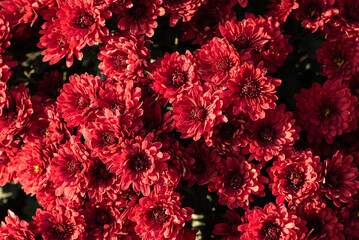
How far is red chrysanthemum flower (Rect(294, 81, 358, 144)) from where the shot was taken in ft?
5.76

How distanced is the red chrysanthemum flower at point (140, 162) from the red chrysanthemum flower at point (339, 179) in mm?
756

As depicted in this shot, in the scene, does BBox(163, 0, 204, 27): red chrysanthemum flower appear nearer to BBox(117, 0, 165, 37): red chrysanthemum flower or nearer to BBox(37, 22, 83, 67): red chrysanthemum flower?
BBox(117, 0, 165, 37): red chrysanthemum flower

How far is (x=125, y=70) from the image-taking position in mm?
1648

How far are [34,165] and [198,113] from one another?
2.70 feet

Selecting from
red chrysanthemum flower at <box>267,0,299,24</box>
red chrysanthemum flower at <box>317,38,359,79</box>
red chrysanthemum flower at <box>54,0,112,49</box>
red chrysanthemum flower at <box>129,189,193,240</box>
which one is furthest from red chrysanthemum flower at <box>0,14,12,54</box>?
red chrysanthemum flower at <box>317,38,359,79</box>

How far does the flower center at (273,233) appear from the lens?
1.59m

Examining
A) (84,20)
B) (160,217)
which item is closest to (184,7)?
(84,20)

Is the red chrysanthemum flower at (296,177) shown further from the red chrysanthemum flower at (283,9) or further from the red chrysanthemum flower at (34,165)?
the red chrysanthemum flower at (34,165)

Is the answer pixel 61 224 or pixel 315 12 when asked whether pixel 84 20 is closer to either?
pixel 61 224

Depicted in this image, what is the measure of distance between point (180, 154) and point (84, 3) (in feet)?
2.63

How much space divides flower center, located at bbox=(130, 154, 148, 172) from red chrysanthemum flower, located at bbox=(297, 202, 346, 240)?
2.40 ft

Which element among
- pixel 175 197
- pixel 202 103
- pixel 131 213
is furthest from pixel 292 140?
pixel 131 213

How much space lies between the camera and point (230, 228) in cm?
182

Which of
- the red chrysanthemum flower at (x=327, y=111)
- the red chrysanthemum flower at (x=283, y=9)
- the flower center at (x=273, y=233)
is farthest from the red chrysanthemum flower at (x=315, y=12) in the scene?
the flower center at (x=273, y=233)
